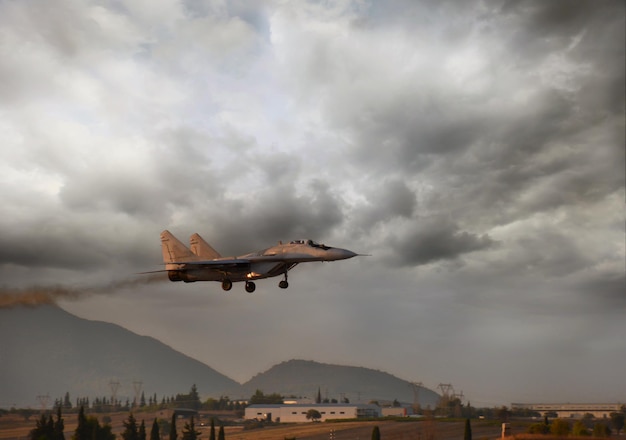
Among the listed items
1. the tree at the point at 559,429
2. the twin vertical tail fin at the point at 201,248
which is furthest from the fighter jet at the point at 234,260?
the tree at the point at 559,429

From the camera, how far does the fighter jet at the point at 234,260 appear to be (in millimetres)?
98625

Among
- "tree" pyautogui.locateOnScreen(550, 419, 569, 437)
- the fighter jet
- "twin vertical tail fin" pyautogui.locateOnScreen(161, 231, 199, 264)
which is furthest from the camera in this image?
"tree" pyautogui.locateOnScreen(550, 419, 569, 437)

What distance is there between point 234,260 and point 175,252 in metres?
14.9

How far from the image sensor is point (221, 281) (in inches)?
4326

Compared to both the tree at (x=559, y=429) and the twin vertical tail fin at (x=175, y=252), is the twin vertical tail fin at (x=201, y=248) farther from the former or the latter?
the tree at (x=559, y=429)

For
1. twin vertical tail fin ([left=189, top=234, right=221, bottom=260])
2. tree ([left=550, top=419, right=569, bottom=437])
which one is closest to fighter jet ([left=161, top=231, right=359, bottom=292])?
twin vertical tail fin ([left=189, top=234, right=221, bottom=260])

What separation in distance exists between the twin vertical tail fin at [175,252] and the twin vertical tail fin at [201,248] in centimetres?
168

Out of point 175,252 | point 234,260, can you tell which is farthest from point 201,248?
point 234,260

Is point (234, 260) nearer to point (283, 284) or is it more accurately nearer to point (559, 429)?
point (283, 284)

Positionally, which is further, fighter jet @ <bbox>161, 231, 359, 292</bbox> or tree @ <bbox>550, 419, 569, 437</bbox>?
tree @ <bbox>550, 419, 569, 437</bbox>

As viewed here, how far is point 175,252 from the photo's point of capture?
4567 inches

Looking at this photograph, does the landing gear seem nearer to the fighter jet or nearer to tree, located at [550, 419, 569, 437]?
the fighter jet

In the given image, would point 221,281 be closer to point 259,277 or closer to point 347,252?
point 259,277

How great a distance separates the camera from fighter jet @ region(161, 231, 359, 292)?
9862 cm
